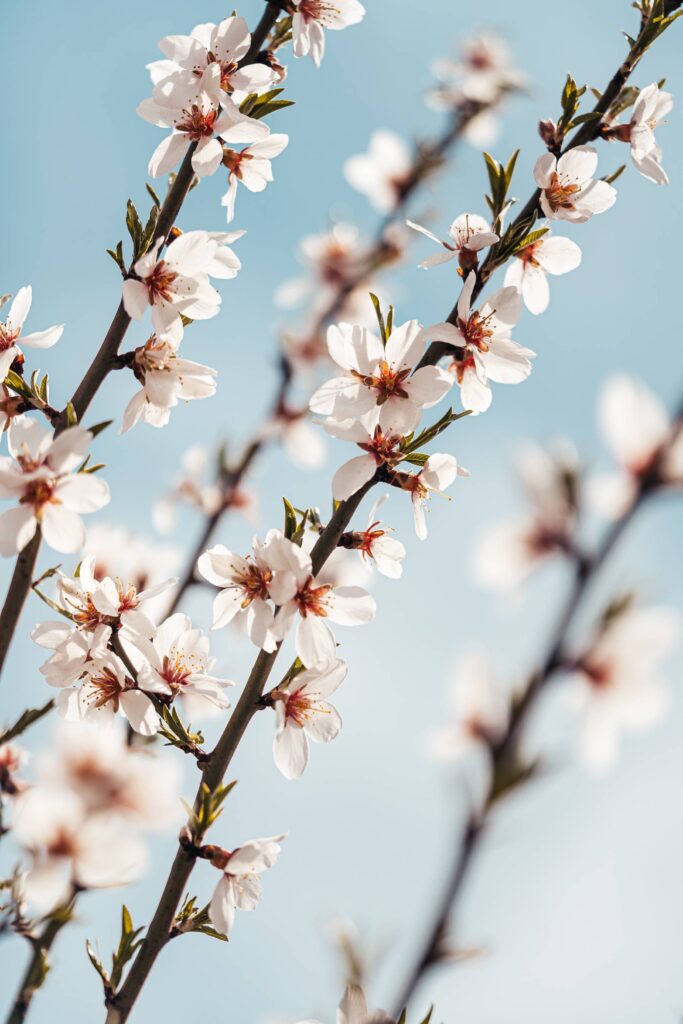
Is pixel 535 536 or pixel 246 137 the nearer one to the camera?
pixel 535 536

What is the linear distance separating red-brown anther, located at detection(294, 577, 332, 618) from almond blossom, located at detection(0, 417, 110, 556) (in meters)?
0.50

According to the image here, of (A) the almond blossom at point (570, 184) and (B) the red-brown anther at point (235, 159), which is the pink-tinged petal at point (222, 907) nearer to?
(A) the almond blossom at point (570, 184)

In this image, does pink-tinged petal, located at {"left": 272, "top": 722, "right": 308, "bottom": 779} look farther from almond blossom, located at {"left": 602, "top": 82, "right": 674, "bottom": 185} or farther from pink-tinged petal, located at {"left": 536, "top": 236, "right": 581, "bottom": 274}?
almond blossom, located at {"left": 602, "top": 82, "right": 674, "bottom": 185}

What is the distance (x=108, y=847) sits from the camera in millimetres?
2561

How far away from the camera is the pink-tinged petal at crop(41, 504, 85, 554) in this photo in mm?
2002

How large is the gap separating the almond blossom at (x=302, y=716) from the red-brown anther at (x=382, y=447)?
0.51m

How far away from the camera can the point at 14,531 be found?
6.51ft

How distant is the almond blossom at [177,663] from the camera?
2.14 meters

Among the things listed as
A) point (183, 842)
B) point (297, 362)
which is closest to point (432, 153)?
point (297, 362)

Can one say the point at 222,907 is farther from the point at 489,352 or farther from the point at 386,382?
the point at 489,352

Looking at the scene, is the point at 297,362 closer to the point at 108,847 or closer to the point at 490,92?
the point at 490,92

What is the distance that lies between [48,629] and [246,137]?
4.65ft

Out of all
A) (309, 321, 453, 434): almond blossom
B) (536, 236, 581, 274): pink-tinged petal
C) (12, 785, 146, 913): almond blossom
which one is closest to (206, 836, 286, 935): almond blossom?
(12, 785, 146, 913): almond blossom

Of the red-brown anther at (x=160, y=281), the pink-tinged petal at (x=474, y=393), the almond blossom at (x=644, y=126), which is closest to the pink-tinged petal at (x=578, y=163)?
the almond blossom at (x=644, y=126)
